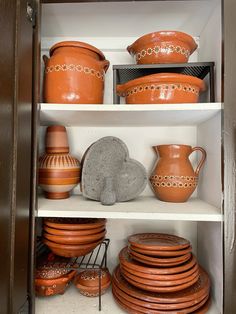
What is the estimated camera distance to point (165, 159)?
0.78m

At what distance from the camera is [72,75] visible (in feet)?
2.19

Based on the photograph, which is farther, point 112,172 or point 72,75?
point 112,172

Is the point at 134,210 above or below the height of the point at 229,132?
below

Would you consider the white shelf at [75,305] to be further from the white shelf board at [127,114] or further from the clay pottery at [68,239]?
the white shelf board at [127,114]

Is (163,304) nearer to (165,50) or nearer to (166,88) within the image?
(166,88)

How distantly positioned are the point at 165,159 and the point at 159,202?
0.46 feet

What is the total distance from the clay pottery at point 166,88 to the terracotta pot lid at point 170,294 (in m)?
0.52

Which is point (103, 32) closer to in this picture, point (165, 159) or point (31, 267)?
point (165, 159)

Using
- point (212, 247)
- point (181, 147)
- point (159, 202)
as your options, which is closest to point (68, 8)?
point (181, 147)

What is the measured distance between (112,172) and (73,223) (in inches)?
7.8

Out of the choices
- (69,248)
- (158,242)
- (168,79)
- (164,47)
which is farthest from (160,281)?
(164,47)

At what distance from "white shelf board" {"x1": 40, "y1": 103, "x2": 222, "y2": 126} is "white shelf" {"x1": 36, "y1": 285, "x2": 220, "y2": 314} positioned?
1.80ft

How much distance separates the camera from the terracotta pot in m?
0.78

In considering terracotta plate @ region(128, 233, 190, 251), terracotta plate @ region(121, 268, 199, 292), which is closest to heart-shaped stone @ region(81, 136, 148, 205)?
terracotta plate @ region(128, 233, 190, 251)
